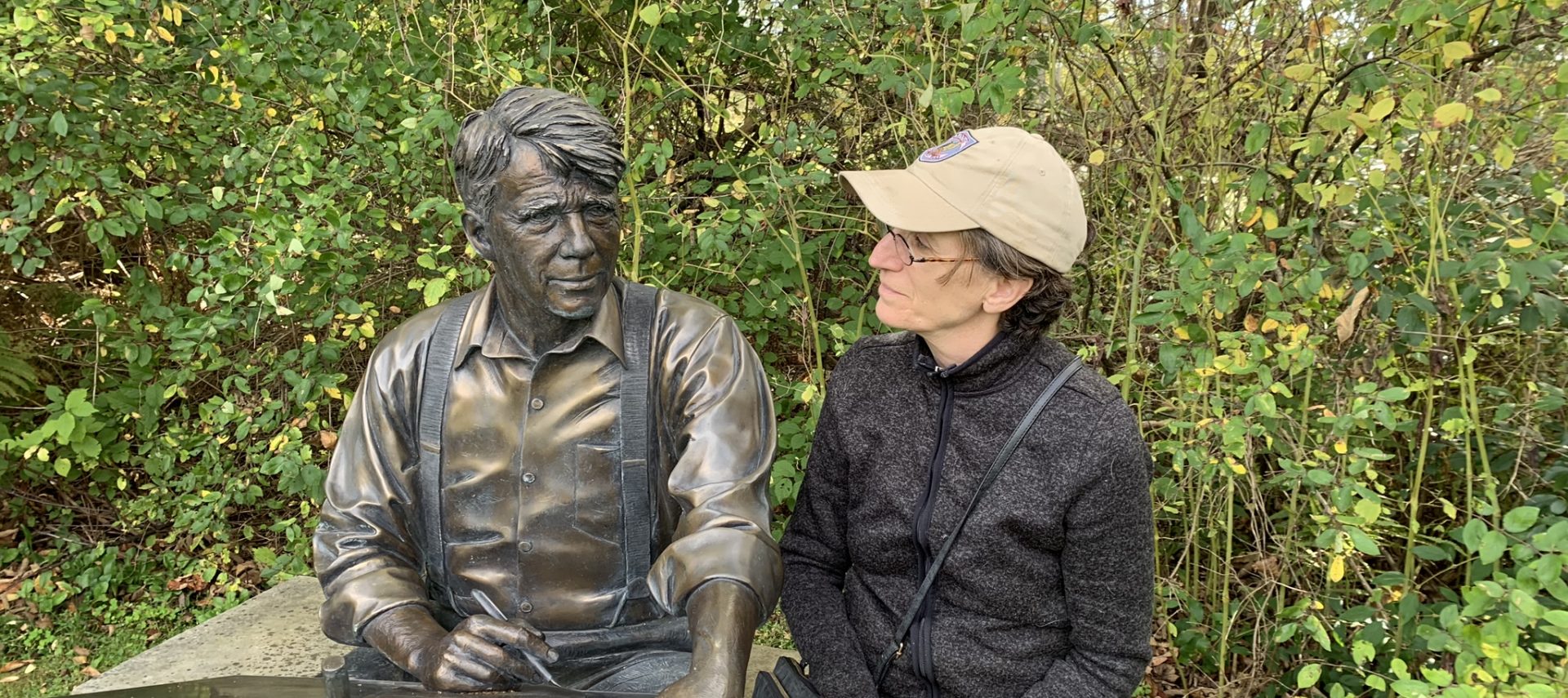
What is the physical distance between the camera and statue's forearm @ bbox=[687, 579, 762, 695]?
2.14 meters

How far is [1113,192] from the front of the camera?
4.26m

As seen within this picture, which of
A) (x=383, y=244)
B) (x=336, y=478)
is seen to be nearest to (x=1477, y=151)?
(x=336, y=478)

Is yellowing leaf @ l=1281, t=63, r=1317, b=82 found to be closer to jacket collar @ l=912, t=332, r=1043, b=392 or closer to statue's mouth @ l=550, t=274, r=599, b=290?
jacket collar @ l=912, t=332, r=1043, b=392

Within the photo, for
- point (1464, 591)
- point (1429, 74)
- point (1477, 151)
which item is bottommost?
point (1464, 591)

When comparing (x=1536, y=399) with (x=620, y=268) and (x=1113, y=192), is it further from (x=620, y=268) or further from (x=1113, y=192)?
(x=620, y=268)

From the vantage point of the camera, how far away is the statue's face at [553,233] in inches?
89.7

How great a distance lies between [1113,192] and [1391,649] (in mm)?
1741

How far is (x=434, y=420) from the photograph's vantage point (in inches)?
100

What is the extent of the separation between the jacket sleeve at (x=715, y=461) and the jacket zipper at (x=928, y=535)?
0.31m

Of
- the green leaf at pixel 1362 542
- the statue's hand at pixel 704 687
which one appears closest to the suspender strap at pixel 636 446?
the statue's hand at pixel 704 687

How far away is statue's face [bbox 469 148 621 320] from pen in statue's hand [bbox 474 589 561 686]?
2.17ft

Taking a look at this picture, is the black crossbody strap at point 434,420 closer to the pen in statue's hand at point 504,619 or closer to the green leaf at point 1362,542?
the pen in statue's hand at point 504,619

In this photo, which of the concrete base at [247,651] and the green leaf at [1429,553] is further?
the concrete base at [247,651]

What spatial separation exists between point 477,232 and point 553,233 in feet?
0.67
